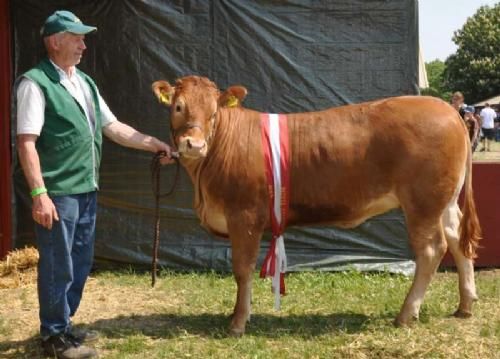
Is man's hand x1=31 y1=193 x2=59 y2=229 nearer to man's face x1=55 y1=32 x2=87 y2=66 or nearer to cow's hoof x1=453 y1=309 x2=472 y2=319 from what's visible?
man's face x1=55 y1=32 x2=87 y2=66

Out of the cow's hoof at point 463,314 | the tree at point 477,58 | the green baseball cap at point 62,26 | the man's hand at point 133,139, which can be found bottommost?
the cow's hoof at point 463,314

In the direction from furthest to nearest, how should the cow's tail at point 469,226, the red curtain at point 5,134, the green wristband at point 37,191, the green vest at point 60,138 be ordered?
the red curtain at point 5,134, the cow's tail at point 469,226, the green vest at point 60,138, the green wristband at point 37,191

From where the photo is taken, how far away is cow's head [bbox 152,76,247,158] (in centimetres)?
431

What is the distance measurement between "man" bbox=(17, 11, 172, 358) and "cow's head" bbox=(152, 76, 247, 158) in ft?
1.79

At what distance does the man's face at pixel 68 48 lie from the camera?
13.3ft

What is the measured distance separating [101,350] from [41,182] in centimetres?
131

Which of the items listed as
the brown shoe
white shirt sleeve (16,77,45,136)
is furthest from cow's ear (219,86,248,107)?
the brown shoe

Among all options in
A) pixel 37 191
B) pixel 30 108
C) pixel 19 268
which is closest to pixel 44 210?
pixel 37 191

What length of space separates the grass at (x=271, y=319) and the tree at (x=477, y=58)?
49345 millimetres

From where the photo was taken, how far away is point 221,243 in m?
6.66

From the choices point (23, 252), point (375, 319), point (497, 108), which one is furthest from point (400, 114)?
point (497, 108)

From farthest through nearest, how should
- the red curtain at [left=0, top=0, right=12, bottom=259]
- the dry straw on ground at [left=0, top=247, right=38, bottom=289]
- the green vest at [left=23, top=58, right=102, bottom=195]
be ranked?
the red curtain at [left=0, top=0, right=12, bottom=259]
the dry straw on ground at [left=0, top=247, right=38, bottom=289]
the green vest at [left=23, top=58, right=102, bottom=195]

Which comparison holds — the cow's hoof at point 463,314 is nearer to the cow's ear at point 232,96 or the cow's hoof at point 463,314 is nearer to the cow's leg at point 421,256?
the cow's leg at point 421,256

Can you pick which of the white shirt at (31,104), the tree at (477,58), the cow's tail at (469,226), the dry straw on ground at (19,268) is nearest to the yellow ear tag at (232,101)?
the white shirt at (31,104)
